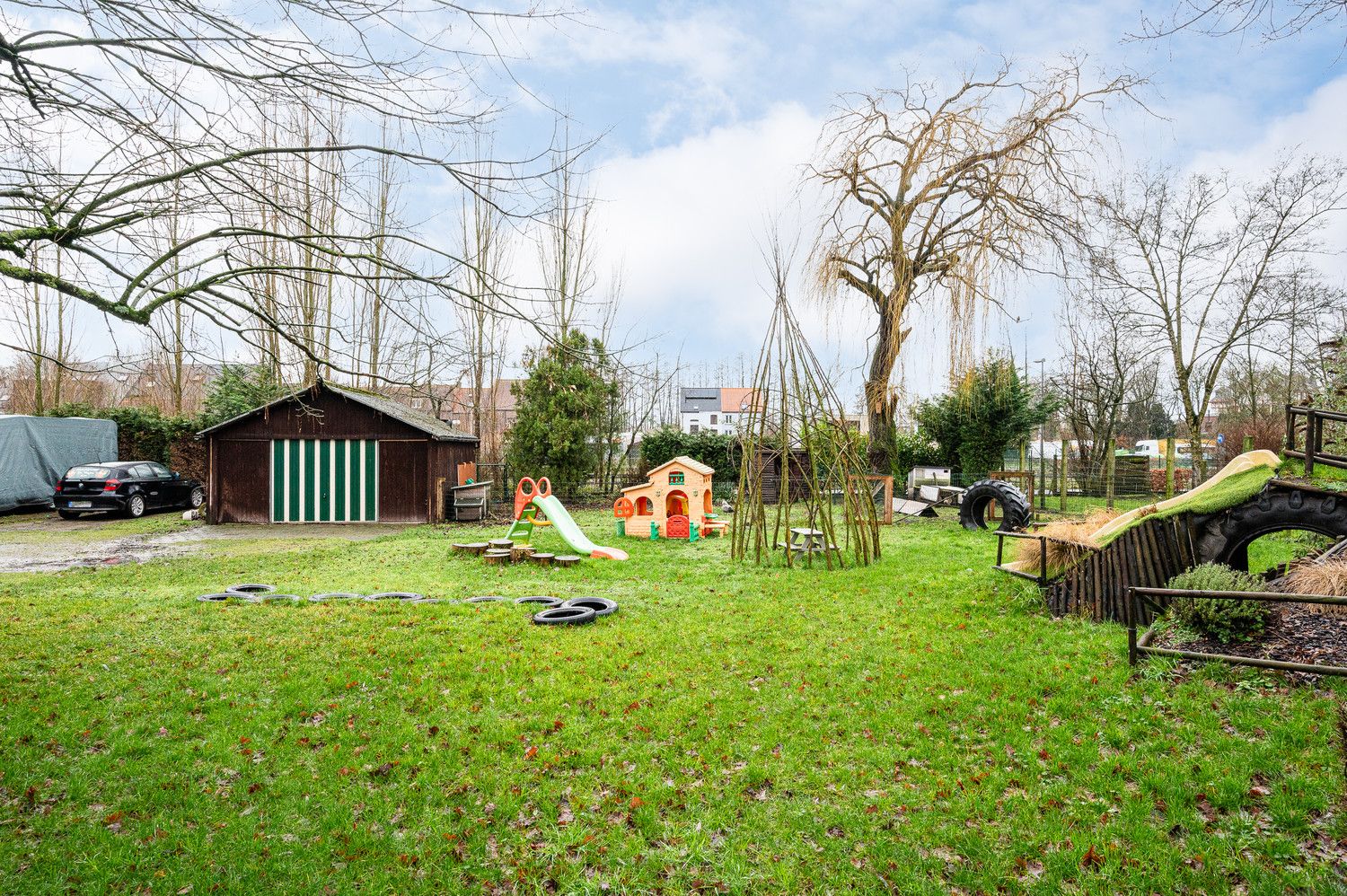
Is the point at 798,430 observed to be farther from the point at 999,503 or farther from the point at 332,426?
the point at 332,426

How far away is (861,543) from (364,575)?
6.87 metres

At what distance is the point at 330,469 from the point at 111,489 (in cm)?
477

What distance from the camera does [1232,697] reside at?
4.02 m

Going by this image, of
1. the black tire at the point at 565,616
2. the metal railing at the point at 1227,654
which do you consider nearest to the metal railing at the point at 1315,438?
the metal railing at the point at 1227,654

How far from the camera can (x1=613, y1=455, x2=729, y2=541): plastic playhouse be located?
40.8 feet

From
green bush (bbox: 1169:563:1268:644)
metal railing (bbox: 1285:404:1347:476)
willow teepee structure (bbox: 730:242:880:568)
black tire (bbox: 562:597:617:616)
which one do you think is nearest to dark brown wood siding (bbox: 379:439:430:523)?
willow teepee structure (bbox: 730:242:880:568)

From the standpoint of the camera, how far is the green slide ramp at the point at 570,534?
10062 millimetres

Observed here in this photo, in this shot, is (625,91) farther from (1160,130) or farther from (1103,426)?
(1103,426)

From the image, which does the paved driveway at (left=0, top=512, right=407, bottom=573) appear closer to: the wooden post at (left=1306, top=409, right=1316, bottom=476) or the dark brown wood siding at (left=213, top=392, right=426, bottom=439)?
the dark brown wood siding at (left=213, top=392, right=426, bottom=439)

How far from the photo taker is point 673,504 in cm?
1282

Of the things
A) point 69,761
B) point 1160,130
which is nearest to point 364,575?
point 69,761

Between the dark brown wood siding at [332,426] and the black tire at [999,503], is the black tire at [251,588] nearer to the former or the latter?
the dark brown wood siding at [332,426]

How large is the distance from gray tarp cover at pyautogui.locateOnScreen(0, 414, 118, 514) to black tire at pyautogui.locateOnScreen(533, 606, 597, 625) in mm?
17231

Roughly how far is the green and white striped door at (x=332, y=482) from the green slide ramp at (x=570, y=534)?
6583 mm
